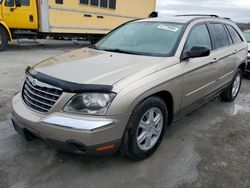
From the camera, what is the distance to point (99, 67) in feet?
9.82

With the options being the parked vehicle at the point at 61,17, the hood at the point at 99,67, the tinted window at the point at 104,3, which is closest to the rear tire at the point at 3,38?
the parked vehicle at the point at 61,17

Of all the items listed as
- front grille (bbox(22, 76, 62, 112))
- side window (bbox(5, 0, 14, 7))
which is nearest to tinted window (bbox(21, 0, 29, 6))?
side window (bbox(5, 0, 14, 7))

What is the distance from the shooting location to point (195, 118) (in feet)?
14.9

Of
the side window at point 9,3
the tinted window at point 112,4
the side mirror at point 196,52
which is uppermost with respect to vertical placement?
the tinted window at point 112,4

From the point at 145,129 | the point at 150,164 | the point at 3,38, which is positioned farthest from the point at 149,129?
the point at 3,38

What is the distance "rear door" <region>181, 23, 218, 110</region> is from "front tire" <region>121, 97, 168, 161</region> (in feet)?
1.72

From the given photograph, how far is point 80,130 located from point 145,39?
1.88m

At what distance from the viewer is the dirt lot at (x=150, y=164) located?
109 inches

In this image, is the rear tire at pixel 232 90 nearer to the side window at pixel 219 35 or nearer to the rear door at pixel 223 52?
the rear door at pixel 223 52

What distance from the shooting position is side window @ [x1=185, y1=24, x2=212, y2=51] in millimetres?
3736

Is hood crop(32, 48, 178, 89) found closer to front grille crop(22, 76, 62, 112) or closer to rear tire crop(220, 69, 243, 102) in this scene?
front grille crop(22, 76, 62, 112)

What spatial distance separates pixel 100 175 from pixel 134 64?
1288 millimetres

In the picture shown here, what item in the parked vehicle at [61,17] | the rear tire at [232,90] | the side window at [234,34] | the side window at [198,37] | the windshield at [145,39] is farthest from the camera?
the parked vehicle at [61,17]

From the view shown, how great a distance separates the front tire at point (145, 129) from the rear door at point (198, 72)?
1.72 feet
